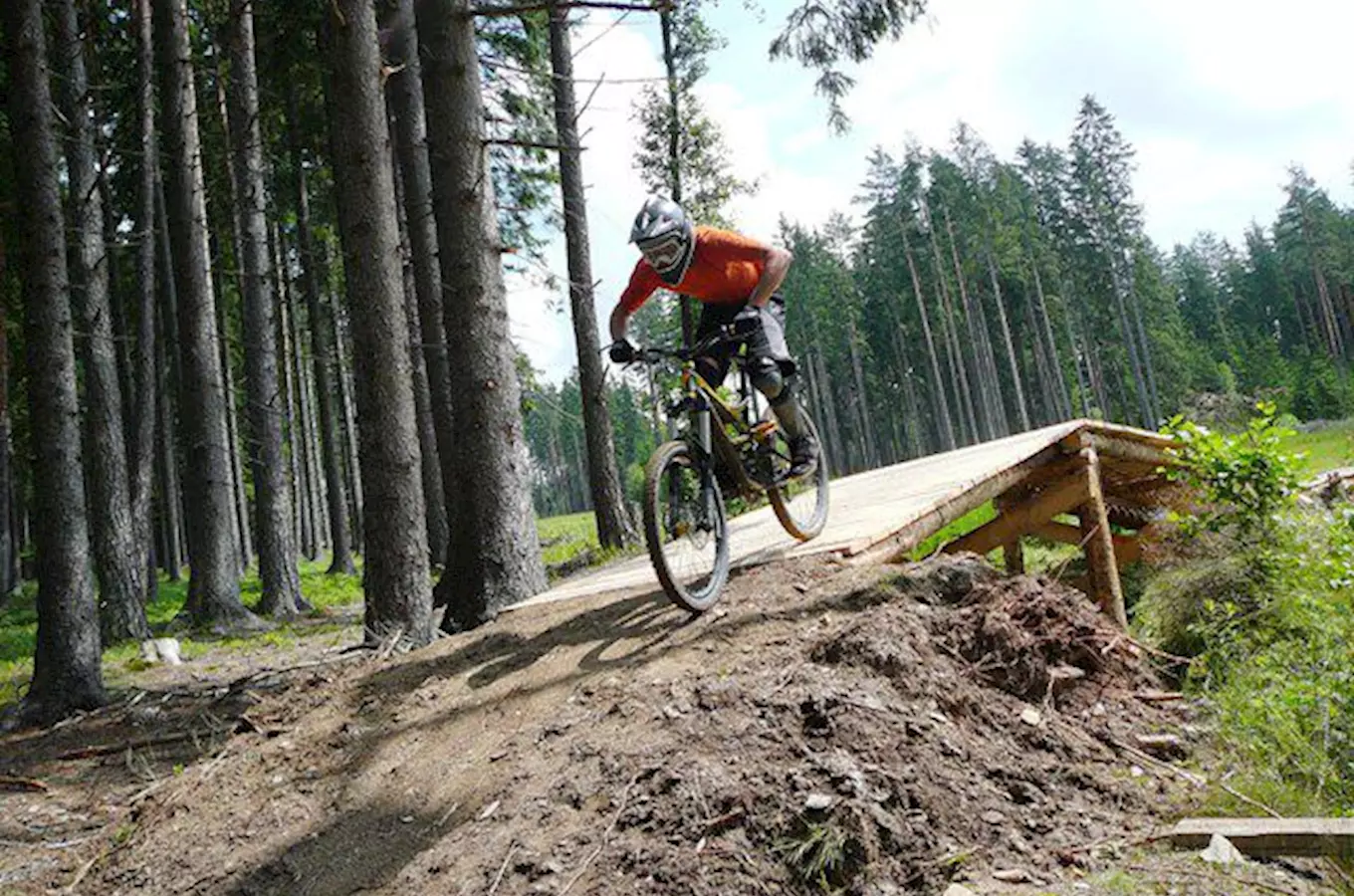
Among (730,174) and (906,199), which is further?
(906,199)

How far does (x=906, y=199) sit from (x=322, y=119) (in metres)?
47.0

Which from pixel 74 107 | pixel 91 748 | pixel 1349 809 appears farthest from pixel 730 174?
pixel 1349 809

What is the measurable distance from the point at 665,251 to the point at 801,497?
7.73 feet

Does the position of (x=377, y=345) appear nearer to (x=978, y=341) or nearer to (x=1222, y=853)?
(x=1222, y=853)

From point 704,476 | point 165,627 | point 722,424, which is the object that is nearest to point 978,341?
point 165,627

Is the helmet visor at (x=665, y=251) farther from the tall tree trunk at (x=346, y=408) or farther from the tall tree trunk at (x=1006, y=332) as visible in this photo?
the tall tree trunk at (x=1006, y=332)

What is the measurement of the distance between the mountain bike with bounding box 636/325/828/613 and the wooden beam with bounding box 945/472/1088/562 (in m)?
2.22

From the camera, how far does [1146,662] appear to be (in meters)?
4.93

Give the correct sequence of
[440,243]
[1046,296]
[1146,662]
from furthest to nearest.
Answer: [1046,296] → [440,243] → [1146,662]

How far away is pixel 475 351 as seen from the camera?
6.89 m

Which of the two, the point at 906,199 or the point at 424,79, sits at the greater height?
the point at 906,199

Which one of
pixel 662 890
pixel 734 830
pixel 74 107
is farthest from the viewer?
pixel 74 107

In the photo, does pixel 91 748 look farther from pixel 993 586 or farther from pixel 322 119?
pixel 322 119

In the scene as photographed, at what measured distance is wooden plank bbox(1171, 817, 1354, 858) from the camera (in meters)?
2.91
